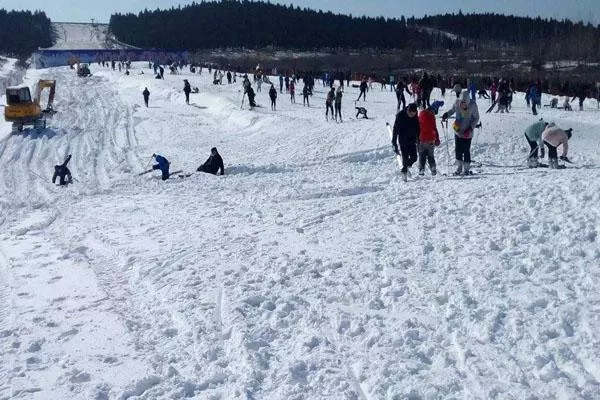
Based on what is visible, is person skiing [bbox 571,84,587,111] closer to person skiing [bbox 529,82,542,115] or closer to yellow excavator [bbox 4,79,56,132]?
person skiing [bbox 529,82,542,115]

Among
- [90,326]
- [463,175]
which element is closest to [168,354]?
[90,326]

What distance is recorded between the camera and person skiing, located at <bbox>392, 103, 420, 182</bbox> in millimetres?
11500

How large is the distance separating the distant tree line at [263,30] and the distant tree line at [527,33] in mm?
12107

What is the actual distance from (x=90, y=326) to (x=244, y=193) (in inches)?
288

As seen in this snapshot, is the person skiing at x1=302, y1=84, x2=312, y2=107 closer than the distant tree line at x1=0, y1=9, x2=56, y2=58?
Yes

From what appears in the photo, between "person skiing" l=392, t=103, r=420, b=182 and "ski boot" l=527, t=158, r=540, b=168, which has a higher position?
"person skiing" l=392, t=103, r=420, b=182

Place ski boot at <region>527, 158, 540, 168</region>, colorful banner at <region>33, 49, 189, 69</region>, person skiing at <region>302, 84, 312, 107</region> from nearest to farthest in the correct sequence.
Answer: ski boot at <region>527, 158, 540, 168</region> < person skiing at <region>302, 84, 312, 107</region> < colorful banner at <region>33, 49, 189, 69</region>

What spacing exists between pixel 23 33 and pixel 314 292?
16624 cm

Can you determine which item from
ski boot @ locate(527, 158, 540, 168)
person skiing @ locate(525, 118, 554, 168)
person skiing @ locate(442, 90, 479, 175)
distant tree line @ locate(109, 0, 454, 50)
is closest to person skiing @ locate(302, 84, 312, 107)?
person skiing @ locate(525, 118, 554, 168)

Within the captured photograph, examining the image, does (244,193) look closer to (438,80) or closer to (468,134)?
(468,134)

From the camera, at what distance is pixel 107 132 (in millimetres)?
28531

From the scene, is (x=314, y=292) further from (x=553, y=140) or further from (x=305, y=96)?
(x=305, y=96)

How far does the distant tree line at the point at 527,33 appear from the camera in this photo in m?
88.6

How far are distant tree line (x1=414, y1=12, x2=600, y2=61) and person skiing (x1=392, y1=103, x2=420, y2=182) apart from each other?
8075cm
